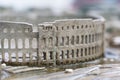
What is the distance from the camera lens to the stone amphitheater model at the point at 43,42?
2655 inches

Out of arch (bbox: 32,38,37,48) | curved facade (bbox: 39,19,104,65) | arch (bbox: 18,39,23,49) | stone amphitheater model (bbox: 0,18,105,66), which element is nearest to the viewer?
stone amphitheater model (bbox: 0,18,105,66)

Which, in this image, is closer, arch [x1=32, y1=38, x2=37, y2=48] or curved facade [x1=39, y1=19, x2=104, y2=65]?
curved facade [x1=39, y1=19, x2=104, y2=65]

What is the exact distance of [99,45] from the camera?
251 ft

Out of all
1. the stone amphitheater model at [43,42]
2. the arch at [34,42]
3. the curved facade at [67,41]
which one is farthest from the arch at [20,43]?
the curved facade at [67,41]

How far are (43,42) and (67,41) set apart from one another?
4.11m

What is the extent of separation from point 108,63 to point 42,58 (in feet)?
38.1

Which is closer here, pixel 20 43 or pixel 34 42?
pixel 34 42

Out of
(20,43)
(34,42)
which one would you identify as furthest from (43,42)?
(20,43)

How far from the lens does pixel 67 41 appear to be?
A: 6956cm

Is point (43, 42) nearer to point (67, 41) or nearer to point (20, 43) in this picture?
point (67, 41)

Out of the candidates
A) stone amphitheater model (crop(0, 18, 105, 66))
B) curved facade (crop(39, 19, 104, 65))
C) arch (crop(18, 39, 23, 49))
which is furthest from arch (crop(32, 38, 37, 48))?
arch (crop(18, 39, 23, 49))

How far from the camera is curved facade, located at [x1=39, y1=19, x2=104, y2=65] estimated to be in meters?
67.8

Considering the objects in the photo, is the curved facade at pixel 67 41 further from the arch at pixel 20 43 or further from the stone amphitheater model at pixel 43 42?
the arch at pixel 20 43

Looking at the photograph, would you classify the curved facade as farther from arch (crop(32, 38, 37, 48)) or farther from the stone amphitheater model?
arch (crop(32, 38, 37, 48))
